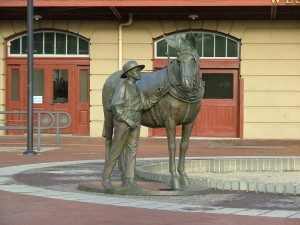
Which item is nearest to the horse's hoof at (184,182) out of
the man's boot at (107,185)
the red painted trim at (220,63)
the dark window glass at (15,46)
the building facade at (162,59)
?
the man's boot at (107,185)

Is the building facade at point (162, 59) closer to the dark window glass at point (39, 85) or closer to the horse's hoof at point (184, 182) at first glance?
the dark window glass at point (39, 85)

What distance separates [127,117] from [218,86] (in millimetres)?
16700

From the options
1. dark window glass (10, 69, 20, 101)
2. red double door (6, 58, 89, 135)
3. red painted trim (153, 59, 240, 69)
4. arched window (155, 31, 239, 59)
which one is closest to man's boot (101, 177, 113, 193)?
red painted trim (153, 59, 240, 69)

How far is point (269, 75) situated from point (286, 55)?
3.00 feet

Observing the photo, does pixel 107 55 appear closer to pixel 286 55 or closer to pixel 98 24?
pixel 98 24

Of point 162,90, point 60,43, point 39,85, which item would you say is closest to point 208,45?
point 60,43

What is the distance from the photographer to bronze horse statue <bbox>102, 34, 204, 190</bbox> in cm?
1021

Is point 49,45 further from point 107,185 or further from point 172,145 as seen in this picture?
point 107,185

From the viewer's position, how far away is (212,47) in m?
26.5

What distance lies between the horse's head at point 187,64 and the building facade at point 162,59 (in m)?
15.5

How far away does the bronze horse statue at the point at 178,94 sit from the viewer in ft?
33.5

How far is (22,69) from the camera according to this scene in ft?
88.4

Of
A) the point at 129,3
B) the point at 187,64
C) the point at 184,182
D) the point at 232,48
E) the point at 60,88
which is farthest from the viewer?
the point at 60,88

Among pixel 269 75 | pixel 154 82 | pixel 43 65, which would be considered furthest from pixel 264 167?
pixel 43 65
